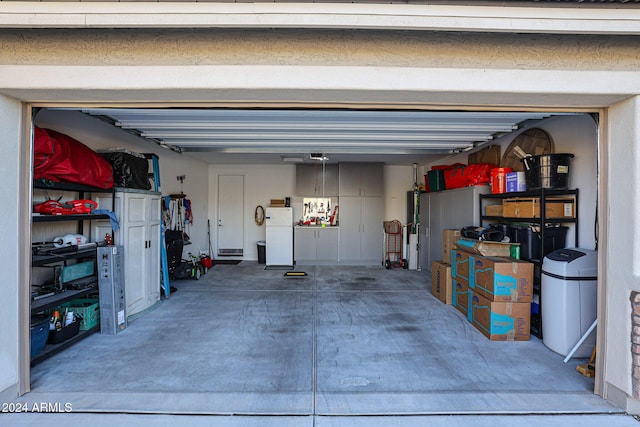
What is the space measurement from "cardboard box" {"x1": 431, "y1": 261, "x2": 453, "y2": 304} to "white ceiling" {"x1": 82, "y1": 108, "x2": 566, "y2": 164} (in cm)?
190

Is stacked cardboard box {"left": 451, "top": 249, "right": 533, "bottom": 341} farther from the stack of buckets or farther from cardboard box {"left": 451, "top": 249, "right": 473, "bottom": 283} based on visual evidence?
the stack of buckets

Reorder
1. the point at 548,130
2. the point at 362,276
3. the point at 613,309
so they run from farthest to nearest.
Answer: the point at 362,276, the point at 548,130, the point at 613,309

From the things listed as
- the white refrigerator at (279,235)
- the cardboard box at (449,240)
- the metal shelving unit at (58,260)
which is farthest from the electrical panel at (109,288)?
the cardboard box at (449,240)

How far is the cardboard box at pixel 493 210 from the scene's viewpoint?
4086 millimetres

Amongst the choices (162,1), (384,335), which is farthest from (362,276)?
(162,1)

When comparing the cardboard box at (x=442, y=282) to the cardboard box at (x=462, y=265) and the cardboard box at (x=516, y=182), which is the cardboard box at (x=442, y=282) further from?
the cardboard box at (x=516, y=182)

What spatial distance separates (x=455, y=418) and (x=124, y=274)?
144 inches

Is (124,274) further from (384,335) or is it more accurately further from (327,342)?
(384,335)

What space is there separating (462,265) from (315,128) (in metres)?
A: 2.69

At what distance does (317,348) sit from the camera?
3.07m

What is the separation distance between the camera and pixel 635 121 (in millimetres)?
2041

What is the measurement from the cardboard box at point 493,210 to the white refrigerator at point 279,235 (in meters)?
4.45

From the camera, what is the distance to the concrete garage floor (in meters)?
2.07

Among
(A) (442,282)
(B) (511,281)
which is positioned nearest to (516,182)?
(B) (511,281)
